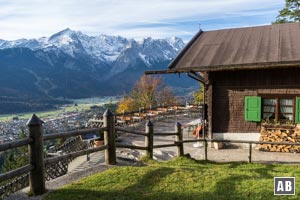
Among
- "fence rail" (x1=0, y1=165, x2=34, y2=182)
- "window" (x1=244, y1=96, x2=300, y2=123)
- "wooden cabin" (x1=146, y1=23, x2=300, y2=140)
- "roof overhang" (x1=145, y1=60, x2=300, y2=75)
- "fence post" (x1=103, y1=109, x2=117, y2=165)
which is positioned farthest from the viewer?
"window" (x1=244, y1=96, x2=300, y2=123)

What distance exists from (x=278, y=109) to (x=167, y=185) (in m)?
8.85

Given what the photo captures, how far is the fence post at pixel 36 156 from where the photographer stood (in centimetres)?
641

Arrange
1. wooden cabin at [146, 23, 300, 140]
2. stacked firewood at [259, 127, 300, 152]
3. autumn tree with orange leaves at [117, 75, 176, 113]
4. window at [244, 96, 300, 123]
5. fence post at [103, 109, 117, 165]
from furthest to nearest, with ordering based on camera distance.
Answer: autumn tree with orange leaves at [117, 75, 176, 113], window at [244, 96, 300, 123], wooden cabin at [146, 23, 300, 140], stacked firewood at [259, 127, 300, 152], fence post at [103, 109, 117, 165]

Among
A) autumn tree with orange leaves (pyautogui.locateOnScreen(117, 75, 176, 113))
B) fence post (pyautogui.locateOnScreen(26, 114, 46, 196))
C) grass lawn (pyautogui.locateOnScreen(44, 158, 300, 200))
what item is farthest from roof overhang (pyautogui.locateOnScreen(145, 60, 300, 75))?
autumn tree with orange leaves (pyautogui.locateOnScreen(117, 75, 176, 113))

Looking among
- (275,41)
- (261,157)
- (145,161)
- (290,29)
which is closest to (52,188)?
(145,161)

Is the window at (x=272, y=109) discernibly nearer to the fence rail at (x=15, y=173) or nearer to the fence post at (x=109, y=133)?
the fence post at (x=109, y=133)

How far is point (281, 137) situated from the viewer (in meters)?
13.8

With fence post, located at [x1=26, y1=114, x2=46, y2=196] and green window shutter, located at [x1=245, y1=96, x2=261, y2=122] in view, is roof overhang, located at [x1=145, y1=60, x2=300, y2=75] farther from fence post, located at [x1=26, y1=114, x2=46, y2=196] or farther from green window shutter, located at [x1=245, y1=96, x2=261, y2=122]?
fence post, located at [x1=26, y1=114, x2=46, y2=196]

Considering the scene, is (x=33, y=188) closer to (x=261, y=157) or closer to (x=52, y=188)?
(x=52, y=188)

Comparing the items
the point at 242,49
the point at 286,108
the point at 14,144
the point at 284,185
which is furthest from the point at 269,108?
the point at 14,144

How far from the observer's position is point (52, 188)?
6.92 m

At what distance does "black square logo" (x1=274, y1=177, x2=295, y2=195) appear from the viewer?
673 cm

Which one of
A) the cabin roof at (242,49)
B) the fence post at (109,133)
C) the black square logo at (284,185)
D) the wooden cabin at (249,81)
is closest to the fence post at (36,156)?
the fence post at (109,133)

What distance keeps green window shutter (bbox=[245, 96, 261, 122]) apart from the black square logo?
677cm
